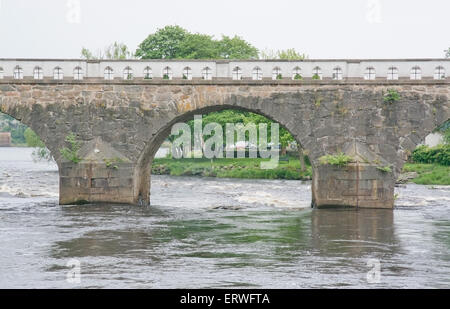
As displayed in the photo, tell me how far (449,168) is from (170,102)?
29.8m

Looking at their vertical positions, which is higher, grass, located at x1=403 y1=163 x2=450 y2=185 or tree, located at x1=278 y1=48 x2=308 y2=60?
tree, located at x1=278 y1=48 x2=308 y2=60

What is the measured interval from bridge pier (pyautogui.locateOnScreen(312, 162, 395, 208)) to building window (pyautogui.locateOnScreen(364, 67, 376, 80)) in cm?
347

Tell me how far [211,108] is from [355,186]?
6499mm

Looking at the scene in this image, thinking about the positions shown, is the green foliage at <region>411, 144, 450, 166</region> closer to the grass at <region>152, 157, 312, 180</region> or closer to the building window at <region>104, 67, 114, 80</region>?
the grass at <region>152, 157, 312, 180</region>

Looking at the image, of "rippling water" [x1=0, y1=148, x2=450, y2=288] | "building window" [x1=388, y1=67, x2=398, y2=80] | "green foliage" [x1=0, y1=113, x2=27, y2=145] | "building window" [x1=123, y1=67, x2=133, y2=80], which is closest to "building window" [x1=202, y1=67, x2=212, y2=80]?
"building window" [x1=123, y1=67, x2=133, y2=80]

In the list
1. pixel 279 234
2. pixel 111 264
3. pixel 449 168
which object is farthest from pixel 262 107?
pixel 449 168

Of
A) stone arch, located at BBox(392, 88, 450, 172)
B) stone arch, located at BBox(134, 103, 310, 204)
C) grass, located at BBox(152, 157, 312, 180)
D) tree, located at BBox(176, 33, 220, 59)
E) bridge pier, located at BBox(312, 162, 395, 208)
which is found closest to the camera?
bridge pier, located at BBox(312, 162, 395, 208)

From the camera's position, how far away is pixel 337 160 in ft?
86.2

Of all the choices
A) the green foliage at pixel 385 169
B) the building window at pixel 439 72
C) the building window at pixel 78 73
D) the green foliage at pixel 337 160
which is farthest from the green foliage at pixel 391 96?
the building window at pixel 78 73

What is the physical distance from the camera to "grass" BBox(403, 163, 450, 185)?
1847 inches

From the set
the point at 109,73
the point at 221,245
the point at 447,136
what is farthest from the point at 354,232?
the point at 447,136

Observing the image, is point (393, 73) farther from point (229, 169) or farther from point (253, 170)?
point (229, 169)

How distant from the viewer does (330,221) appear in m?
23.3

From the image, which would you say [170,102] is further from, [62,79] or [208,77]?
[62,79]
